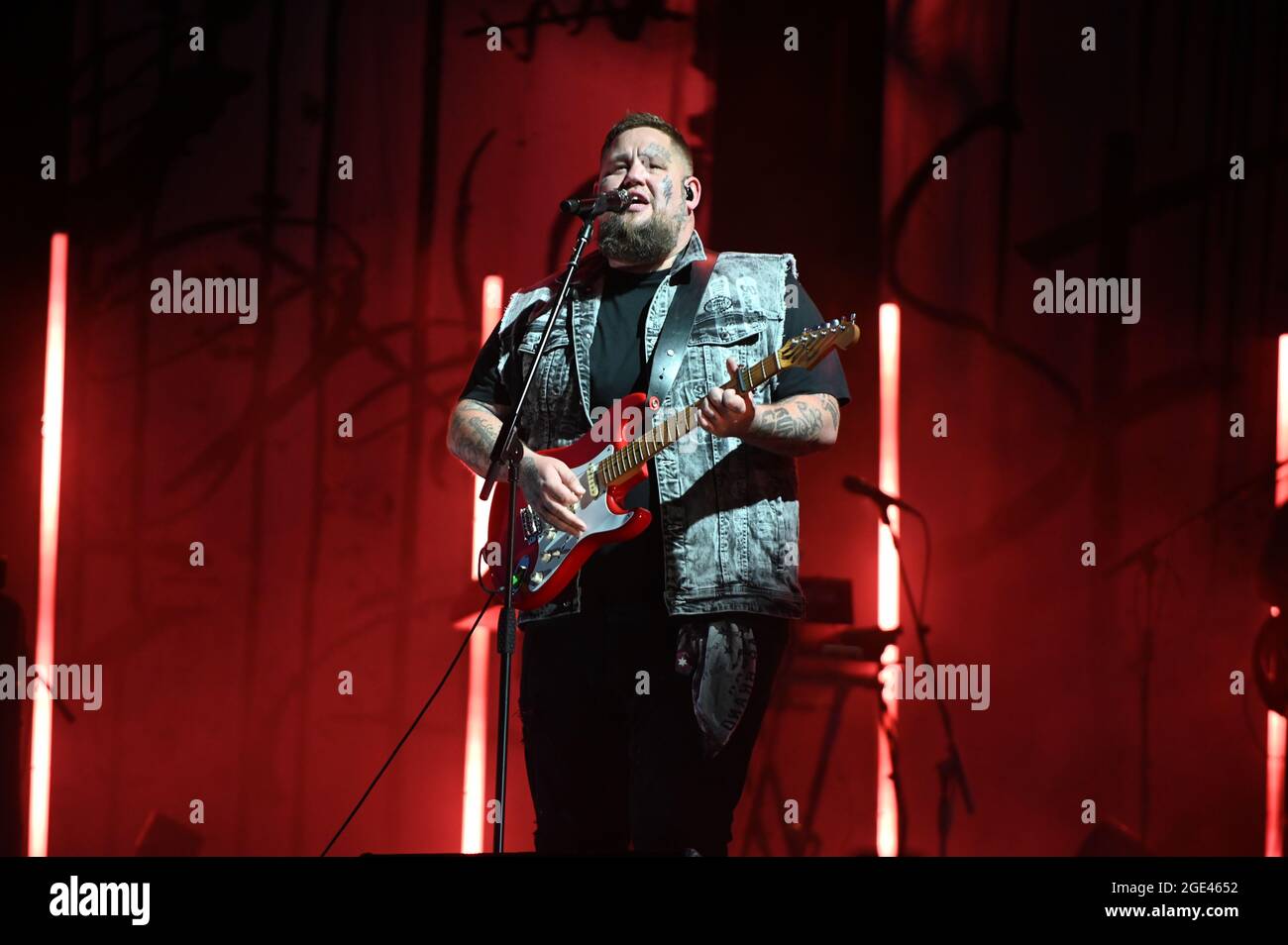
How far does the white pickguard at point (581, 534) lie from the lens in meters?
3.00

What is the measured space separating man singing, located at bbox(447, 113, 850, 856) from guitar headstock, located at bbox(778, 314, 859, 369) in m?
0.09

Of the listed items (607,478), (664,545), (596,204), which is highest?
(596,204)

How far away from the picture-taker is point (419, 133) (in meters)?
3.98

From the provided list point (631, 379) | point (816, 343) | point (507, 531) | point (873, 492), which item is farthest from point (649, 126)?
point (873, 492)

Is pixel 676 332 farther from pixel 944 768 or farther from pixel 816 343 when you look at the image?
pixel 944 768

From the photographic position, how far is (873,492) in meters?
3.83

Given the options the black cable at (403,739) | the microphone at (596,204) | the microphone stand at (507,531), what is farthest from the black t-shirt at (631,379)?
the black cable at (403,739)

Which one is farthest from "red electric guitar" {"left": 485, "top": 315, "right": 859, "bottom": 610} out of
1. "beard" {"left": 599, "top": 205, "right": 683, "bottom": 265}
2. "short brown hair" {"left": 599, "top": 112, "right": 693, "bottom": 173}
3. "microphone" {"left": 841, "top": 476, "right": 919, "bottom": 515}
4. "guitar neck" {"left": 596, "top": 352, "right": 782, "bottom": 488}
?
"microphone" {"left": 841, "top": 476, "right": 919, "bottom": 515}

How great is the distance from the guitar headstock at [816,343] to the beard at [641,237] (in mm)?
451

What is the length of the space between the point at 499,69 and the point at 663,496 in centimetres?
164

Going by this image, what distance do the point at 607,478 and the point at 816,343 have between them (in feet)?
1.85

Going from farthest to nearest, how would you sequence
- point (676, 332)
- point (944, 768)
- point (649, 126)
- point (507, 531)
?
1. point (944, 768)
2. point (649, 126)
3. point (676, 332)
4. point (507, 531)

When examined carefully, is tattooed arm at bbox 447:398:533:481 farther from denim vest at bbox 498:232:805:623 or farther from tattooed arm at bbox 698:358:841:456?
tattooed arm at bbox 698:358:841:456
